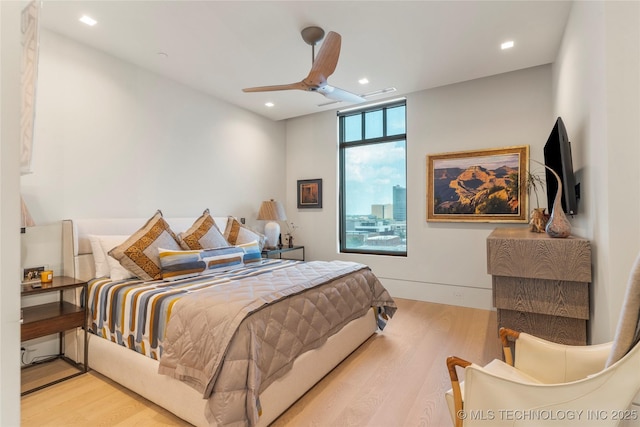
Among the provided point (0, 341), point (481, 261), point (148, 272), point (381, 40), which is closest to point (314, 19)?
point (381, 40)

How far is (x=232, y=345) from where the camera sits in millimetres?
1652

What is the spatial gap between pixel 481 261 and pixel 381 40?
284 cm

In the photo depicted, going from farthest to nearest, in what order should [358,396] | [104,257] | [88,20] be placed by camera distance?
[104,257] → [88,20] → [358,396]

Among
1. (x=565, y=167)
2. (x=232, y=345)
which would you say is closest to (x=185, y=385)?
(x=232, y=345)

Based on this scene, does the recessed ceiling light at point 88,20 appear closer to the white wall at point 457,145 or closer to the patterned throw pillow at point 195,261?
the patterned throw pillow at point 195,261

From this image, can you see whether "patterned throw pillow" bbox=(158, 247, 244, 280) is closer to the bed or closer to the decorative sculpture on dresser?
the bed

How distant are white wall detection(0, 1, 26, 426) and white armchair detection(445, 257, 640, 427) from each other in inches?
50.7

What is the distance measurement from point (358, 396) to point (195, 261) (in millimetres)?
1736

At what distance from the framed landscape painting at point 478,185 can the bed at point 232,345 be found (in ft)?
5.77

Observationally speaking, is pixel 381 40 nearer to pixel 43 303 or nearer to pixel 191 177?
pixel 191 177

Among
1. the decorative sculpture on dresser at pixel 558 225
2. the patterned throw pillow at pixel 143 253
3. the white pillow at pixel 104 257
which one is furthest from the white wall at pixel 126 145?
the decorative sculpture on dresser at pixel 558 225

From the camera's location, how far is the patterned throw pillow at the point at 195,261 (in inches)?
104

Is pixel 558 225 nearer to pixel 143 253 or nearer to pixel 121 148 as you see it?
pixel 143 253

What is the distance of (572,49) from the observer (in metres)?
2.46
